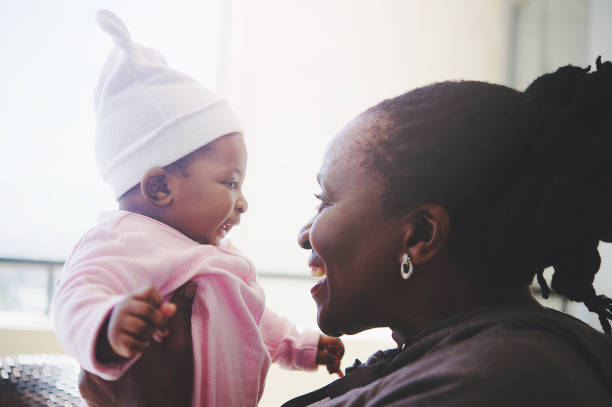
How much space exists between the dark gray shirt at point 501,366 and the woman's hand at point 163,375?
1.18 feet

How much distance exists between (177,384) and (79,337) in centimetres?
29

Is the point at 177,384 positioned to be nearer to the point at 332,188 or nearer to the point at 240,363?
the point at 240,363

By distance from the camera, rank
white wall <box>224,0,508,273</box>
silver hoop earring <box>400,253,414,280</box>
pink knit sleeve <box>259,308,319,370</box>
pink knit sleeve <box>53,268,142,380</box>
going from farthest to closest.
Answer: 1. white wall <box>224,0,508,273</box>
2. pink knit sleeve <box>259,308,319,370</box>
3. silver hoop earring <box>400,253,414,280</box>
4. pink knit sleeve <box>53,268,142,380</box>

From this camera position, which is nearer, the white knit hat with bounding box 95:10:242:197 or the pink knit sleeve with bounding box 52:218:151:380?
the pink knit sleeve with bounding box 52:218:151:380

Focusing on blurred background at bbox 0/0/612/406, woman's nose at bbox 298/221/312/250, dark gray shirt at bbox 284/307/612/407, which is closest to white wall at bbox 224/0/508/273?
blurred background at bbox 0/0/612/406

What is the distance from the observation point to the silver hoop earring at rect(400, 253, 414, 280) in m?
0.71

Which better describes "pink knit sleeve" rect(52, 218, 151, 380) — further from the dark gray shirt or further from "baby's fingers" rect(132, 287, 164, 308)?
the dark gray shirt

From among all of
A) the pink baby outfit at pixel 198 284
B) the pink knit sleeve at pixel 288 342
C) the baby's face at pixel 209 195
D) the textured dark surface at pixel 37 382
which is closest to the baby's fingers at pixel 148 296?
the pink baby outfit at pixel 198 284

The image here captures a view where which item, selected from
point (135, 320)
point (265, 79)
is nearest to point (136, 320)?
point (135, 320)

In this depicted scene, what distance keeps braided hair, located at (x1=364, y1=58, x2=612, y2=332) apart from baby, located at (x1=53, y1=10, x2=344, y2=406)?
431mm

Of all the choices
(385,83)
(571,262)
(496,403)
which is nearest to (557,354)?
(496,403)

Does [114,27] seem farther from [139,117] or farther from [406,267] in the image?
[406,267]

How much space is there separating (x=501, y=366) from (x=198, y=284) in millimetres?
616

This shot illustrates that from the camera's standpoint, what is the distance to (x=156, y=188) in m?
0.98
